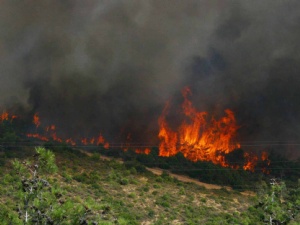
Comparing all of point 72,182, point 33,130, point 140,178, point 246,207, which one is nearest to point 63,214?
point 72,182

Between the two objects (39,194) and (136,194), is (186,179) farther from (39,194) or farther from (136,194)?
(39,194)

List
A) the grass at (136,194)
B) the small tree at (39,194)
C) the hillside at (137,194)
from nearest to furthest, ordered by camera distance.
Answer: the small tree at (39,194) → the hillside at (137,194) → the grass at (136,194)

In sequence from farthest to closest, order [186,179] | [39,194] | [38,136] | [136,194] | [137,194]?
[38,136] < [186,179] < [137,194] < [136,194] < [39,194]

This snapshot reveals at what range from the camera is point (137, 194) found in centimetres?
7394

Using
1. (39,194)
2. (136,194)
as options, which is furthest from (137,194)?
(39,194)

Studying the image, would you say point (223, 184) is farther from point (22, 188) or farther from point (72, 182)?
point (22, 188)

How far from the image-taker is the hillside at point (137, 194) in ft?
194

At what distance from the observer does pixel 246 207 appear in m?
75.4

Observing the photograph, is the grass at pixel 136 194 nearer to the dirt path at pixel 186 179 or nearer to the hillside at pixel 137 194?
the hillside at pixel 137 194

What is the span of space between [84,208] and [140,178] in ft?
242

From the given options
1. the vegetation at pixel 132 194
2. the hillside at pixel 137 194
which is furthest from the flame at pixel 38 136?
the hillside at pixel 137 194

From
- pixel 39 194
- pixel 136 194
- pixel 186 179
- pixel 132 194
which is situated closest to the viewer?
pixel 39 194

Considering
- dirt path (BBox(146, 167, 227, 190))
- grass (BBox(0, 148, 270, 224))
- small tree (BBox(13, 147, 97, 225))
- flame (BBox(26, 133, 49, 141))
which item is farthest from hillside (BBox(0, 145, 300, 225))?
flame (BBox(26, 133, 49, 141))

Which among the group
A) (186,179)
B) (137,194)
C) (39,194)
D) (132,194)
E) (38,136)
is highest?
(38,136)
